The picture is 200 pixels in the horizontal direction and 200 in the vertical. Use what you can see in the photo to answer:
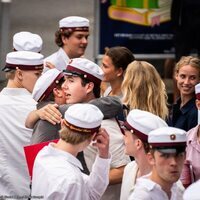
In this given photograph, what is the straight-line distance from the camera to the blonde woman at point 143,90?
698cm

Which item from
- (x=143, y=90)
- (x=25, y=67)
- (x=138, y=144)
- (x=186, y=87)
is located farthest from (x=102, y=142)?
(x=186, y=87)

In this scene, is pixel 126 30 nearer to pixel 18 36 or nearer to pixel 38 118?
pixel 18 36

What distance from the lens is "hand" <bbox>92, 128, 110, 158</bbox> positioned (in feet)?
19.9

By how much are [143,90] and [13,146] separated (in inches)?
40.1

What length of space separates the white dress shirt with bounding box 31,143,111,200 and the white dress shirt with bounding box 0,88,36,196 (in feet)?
3.98

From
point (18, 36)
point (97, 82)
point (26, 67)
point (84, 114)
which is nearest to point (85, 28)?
point (18, 36)

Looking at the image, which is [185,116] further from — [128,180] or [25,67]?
[128,180]

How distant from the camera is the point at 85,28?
29.8 ft

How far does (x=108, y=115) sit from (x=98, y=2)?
17.1 ft

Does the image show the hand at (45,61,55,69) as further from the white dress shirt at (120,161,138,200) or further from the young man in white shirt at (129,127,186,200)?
the young man in white shirt at (129,127,186,200)

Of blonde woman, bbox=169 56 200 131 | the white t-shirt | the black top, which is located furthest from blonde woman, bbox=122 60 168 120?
blonde woman, bbox=169 56 200 131

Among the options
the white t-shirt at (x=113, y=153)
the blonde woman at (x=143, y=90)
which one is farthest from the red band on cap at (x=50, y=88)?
the blonde woman at (x=143, y=90)

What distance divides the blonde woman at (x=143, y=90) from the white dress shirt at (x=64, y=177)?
101 cm

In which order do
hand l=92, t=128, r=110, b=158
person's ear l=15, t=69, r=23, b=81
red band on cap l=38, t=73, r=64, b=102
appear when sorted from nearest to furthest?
hand l=92, t=128, r=110, b=158, red band on cap l=38, t=73, r=64, b=102, person's ear l=15, t=69, r=23, b=81
